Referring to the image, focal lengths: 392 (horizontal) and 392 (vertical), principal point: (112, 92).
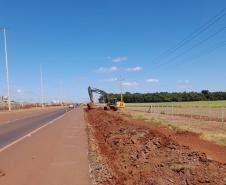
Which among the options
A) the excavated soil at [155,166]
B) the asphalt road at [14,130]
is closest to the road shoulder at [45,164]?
the excavated soil at [155,166]

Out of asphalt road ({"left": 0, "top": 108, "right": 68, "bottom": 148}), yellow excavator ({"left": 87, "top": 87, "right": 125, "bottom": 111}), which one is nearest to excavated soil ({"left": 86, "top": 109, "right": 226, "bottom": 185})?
asphalt road ({"left": 0, "top": 108, "right": 68, "bottom": 148})

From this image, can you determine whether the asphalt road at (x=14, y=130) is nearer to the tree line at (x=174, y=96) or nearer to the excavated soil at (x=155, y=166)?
the excavated soil at (x=155, y=166)

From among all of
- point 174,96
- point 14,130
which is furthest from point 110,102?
point 174,96

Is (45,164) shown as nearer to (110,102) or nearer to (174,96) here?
(110,102)

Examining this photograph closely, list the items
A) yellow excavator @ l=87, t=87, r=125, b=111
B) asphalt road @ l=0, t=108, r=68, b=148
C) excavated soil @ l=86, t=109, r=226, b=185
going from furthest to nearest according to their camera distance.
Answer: yellow excavator @ l=87, t=87, r=125, b=111 < asphalt road @ l=0, t=108, r=68, b=148 < excavated soil @ l=86, t=109, r=226, b=185

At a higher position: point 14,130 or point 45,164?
point 14,130

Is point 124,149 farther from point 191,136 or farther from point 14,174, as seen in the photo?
point 14,174

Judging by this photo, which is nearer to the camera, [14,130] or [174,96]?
[14,130]

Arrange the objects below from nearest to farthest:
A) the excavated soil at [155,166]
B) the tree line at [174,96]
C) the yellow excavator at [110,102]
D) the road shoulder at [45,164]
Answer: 1. the excavated soil at [155,166]
2. the road shoulder at [45,164]
3. the yellow excavator at [110,102]
4. the tree line at [174,96]

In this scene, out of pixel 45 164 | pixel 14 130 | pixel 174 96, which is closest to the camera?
pixel 45 164

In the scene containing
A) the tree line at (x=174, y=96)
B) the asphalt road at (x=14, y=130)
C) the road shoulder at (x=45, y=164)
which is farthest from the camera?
the tree line at (x=174, y=96)

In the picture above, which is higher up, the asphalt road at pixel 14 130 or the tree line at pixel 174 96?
the tree line at pixel 174 96

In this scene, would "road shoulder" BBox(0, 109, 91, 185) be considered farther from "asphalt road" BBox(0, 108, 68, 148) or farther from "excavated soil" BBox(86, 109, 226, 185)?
"asphalt road" BBox(0, 108, 68, 148)

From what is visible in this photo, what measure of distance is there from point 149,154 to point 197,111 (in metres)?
35.4
